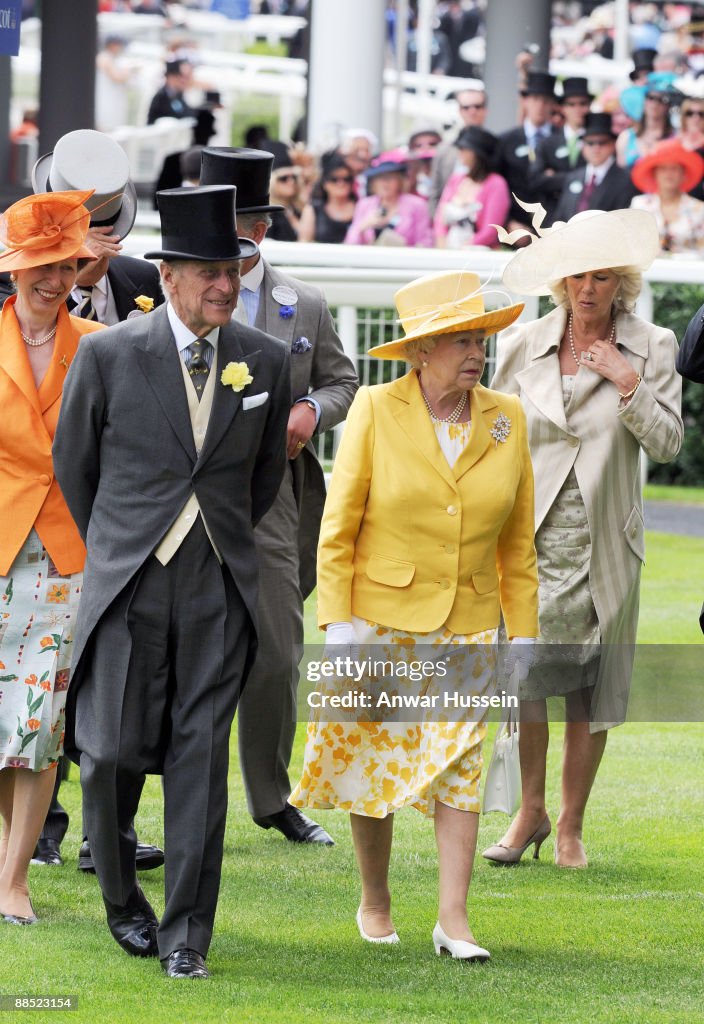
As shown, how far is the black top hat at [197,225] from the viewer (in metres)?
5.45

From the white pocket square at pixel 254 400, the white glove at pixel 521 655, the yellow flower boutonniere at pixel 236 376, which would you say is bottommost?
the white glove at pixel 521 655

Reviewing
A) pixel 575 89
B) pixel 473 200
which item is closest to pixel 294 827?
pixel 473 200

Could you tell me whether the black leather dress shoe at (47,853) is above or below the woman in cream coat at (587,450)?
below

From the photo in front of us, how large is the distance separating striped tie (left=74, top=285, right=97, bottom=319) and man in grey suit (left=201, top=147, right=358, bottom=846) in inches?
21.0

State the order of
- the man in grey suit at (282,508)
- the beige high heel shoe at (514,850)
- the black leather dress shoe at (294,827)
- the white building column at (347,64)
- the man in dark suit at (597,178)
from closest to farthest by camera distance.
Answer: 1. the man in grey suit at (282,508)
2. the beige high heel shoe at (514,850)
3. the black leather dress shoe at (294,827)
4. the man in dark suit at (597,178)
5. the white building column at (347,64)

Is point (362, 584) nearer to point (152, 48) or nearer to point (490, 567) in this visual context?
point (490, 567)

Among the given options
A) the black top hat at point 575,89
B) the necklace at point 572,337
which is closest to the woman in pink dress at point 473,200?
the black top hat at point 575,89

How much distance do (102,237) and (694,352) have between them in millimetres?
1998

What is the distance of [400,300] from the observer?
591 centimetres

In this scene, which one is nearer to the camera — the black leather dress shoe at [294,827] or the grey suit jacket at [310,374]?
the grey suit jacket at [310,374]

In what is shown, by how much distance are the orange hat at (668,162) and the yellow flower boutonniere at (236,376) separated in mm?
10867

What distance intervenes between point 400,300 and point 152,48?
1331 inches

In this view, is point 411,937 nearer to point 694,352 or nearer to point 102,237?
point 694,352

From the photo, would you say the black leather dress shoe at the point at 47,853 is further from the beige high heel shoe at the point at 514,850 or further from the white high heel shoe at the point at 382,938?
the beige high heel shoe at the point at 514,850
